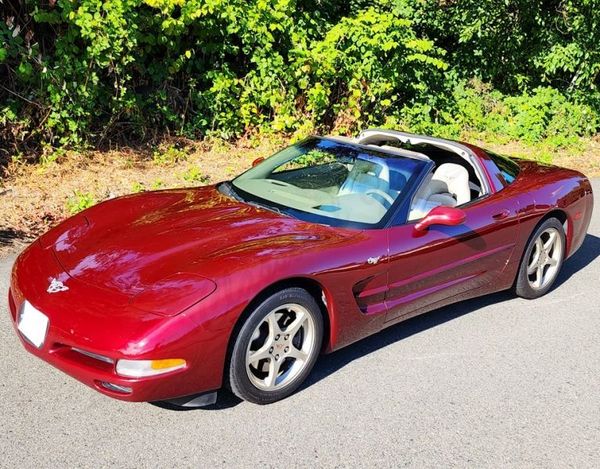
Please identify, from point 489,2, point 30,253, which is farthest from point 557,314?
point 489,2

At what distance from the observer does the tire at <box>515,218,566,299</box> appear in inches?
202

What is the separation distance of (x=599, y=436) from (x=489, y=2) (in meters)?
10.3

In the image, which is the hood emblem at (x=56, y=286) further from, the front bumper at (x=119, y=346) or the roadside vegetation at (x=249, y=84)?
the roadside vegetation at (x=249, y=84)

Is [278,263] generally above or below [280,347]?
above

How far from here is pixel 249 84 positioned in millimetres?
9797

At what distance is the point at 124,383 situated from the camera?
9.77 feet

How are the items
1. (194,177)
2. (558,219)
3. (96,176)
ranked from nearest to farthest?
(558,219) < (96,176) < (194,177)

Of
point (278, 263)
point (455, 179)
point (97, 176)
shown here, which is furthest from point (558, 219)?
point (97, 176)

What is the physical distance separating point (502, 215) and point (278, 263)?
206cm

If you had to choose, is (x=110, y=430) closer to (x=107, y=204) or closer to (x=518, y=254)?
(x=107, y=204)

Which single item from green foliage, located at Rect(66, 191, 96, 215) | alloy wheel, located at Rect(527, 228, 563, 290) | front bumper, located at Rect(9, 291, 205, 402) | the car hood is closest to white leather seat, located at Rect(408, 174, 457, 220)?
the car hood

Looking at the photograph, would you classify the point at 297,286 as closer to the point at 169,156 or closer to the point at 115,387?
the point at 115,387

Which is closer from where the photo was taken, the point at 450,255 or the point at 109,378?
the point at 109,378

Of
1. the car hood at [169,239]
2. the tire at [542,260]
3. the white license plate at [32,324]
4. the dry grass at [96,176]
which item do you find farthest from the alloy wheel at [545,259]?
the dry grass at [96,176]
